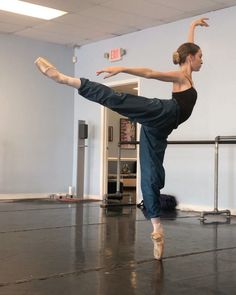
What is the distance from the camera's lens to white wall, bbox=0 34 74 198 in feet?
27.3

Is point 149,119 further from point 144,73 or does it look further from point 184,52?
point 184,52

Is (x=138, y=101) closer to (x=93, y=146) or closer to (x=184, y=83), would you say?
(x=184, y=83)

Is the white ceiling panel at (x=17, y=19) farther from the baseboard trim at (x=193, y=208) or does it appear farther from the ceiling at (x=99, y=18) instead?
the baseboard trim at (x=193, y=208)

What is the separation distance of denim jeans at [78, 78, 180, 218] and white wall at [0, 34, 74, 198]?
523 cm

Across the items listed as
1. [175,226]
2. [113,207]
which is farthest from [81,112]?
[175,226]

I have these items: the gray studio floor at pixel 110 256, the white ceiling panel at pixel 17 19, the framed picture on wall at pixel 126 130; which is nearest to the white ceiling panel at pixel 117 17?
the white ceiling panel at pixel 17 19

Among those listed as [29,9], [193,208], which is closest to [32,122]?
[29,9]

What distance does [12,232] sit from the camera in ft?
14.6

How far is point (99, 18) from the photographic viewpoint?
7348 millimetres

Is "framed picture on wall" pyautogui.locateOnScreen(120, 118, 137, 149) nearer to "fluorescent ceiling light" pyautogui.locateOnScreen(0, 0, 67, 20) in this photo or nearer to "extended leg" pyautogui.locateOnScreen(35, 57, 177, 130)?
"fluorescent ceiling light" pyautogui.locateOnScreen(0, 0, 67, 20)

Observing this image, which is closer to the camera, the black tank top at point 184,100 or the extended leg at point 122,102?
the extended leg at point 122,102

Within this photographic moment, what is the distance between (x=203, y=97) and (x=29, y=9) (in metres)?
2.77

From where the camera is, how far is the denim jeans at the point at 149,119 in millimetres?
3121

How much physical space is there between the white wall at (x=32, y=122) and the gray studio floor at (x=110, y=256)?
2733 millimetres
